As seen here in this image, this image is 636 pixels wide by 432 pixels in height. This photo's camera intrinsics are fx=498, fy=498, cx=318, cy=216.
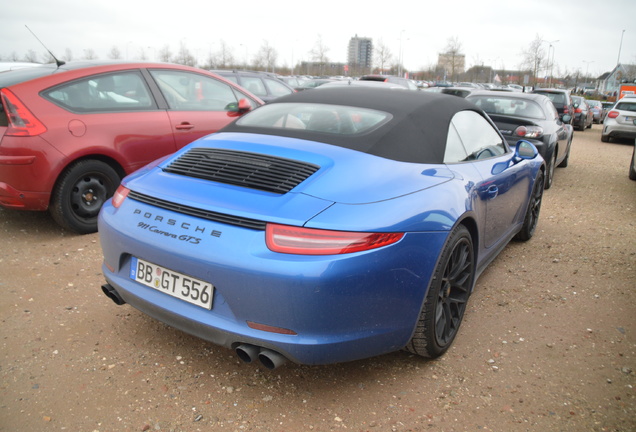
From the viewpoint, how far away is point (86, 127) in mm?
4340

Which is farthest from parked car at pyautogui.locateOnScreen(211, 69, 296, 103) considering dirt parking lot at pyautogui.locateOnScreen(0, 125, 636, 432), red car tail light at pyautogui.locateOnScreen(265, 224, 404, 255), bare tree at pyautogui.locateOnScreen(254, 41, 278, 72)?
bare tree at pyautogui.locateOnScreen(254, 41, 278, 72)

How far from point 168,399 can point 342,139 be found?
1.54 meters

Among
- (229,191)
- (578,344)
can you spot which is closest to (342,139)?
(229,191)

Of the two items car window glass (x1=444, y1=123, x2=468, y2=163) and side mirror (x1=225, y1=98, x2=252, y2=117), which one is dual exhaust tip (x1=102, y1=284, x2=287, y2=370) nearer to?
car window glass (x1=444, y1=123, x2=468, y2=163)

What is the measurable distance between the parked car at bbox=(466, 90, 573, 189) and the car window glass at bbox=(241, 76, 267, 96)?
4.27 meters

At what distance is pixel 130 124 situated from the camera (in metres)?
4.64

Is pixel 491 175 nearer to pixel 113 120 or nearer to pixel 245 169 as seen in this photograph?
pixel 245 169

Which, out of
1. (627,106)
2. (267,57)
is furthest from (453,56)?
(627,106)

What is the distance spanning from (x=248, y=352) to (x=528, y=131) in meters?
6.19

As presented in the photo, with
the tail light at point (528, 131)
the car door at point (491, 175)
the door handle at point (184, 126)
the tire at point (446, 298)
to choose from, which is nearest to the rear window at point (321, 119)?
the car door at point (491, 175)

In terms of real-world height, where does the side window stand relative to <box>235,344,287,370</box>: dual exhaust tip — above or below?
above

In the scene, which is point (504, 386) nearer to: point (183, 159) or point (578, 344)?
point (578, 344)

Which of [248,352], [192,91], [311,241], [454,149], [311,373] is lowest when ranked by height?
[311,373]

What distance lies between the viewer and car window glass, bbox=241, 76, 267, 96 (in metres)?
10.3
